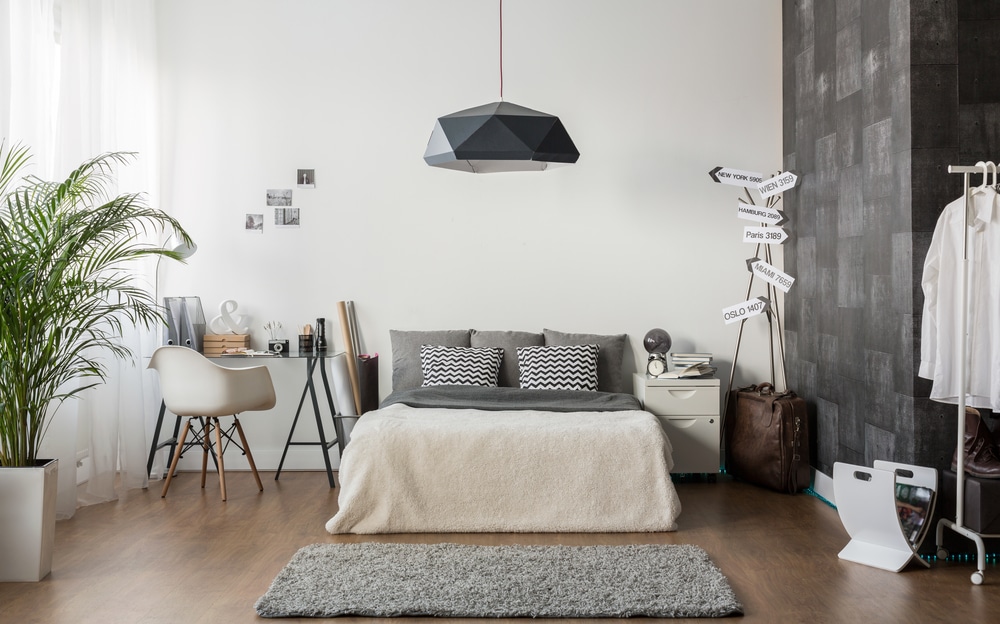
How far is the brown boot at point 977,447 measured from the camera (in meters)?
3.28

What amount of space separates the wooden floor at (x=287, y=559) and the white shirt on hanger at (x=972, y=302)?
0.75 meters

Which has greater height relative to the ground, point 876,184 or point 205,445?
point 876,184

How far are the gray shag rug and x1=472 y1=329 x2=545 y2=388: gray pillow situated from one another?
1616 mm

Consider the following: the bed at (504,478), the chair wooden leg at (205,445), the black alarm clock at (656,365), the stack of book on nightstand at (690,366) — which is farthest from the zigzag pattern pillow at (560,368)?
the chair wooden leg at (205,445)

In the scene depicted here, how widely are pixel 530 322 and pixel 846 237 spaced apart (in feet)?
6.40

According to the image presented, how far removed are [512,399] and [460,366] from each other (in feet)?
1.61

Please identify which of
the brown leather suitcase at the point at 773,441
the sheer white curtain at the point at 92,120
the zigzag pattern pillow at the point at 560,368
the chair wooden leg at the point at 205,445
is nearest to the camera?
the sheer white curtain at the point at 92,120

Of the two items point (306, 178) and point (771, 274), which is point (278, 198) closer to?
point (306, 178)

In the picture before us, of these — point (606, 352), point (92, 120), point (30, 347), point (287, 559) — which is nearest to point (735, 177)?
point (606, 352)

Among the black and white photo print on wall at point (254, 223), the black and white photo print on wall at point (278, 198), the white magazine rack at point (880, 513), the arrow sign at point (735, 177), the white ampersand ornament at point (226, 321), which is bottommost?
the white magazine rack at point (880, 513)

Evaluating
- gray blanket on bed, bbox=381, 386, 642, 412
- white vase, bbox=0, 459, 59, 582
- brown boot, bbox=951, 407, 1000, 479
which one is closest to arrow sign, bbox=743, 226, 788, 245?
gray blanket on bed, bbox=381, 386, 642, 412

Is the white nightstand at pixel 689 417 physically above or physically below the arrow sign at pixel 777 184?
below

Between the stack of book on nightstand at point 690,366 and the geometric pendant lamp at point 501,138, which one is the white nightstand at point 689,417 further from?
the geometric pendant lamp at point 501,138

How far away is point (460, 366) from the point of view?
4.88 meters
